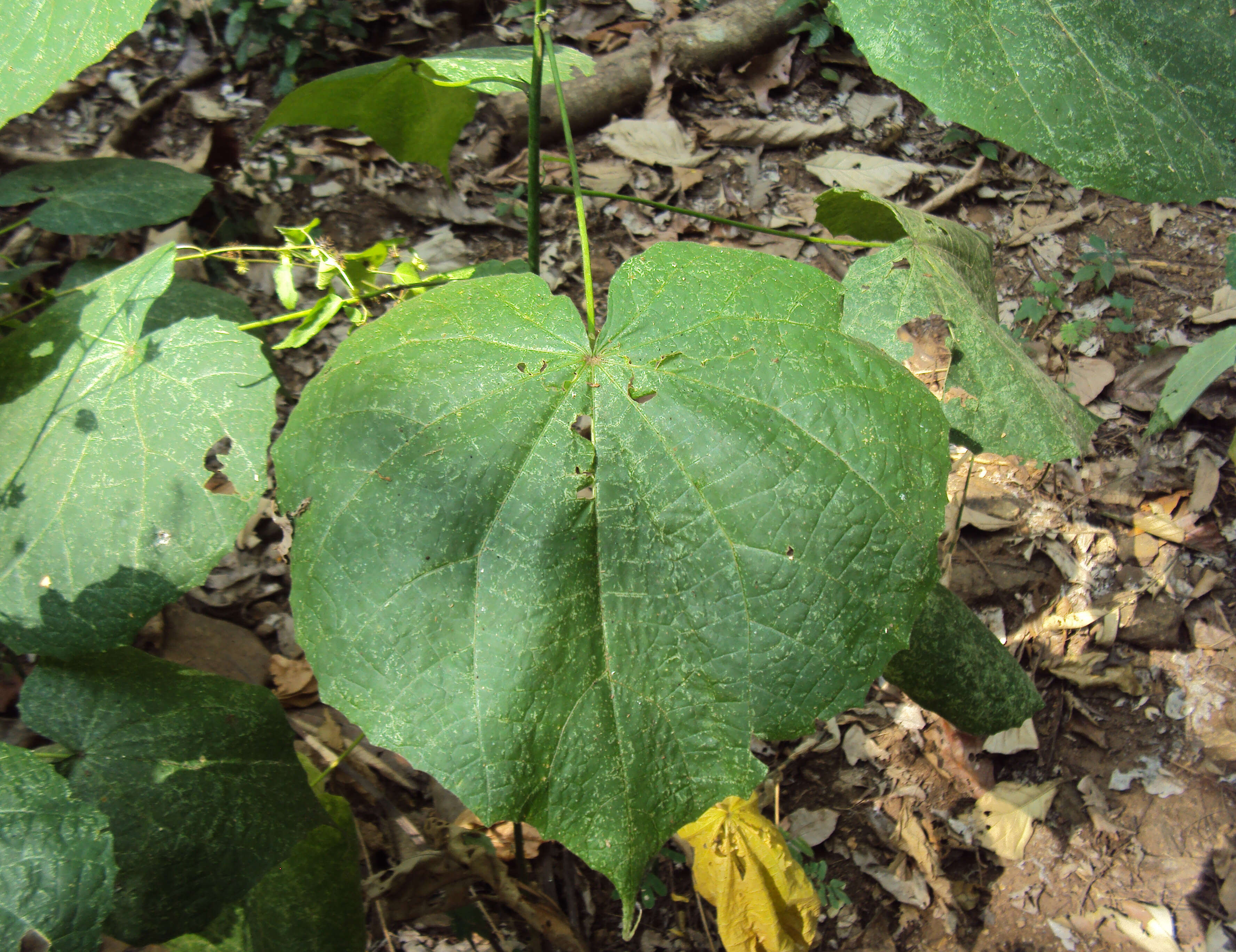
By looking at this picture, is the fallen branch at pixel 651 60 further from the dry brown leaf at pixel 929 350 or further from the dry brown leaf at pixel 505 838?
the dry brown leaf at pixel 505 838

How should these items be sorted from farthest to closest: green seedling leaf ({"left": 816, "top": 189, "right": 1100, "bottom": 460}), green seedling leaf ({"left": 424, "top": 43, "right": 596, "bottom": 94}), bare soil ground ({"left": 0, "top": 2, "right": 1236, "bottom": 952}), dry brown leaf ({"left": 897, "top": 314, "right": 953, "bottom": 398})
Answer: dry brown leaf ({"left": 897, "top": 314, "right": 953, "bottom": 398}), bare soil ground ({"left": 0, "top": 2, "right": 1236, "bottom": 952}), green seedling leaf ({"left": 424, "top": 43, "right": 596, "bottom": 94}), green seedling leaf ({"left": 816, "top": 189, "right": 1100, "bottom": 460})

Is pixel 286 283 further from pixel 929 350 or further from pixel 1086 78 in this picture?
pixel 929 350

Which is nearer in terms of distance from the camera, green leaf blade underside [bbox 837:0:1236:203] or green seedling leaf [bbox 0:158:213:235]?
green leaf blade underside [bbox 837:0:1236:203]

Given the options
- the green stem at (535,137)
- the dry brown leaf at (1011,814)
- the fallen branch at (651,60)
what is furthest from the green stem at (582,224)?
the fallen branch at (651,60)

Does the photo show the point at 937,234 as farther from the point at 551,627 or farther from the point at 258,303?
the point at 258,303

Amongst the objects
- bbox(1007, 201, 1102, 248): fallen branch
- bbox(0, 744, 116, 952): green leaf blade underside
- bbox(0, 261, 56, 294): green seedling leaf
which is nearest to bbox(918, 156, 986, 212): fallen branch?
bbox(1007, 201, 1102, 248): fallen branch

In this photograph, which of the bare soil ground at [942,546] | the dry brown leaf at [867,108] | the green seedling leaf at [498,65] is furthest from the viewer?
the dry brown leaf at [867,108]

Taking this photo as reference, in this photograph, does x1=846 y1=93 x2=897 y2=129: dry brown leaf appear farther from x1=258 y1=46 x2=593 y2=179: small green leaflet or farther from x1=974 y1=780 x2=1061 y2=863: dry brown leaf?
x1=974 y1=780 x2=1061 y2=863: dry brown leaf
